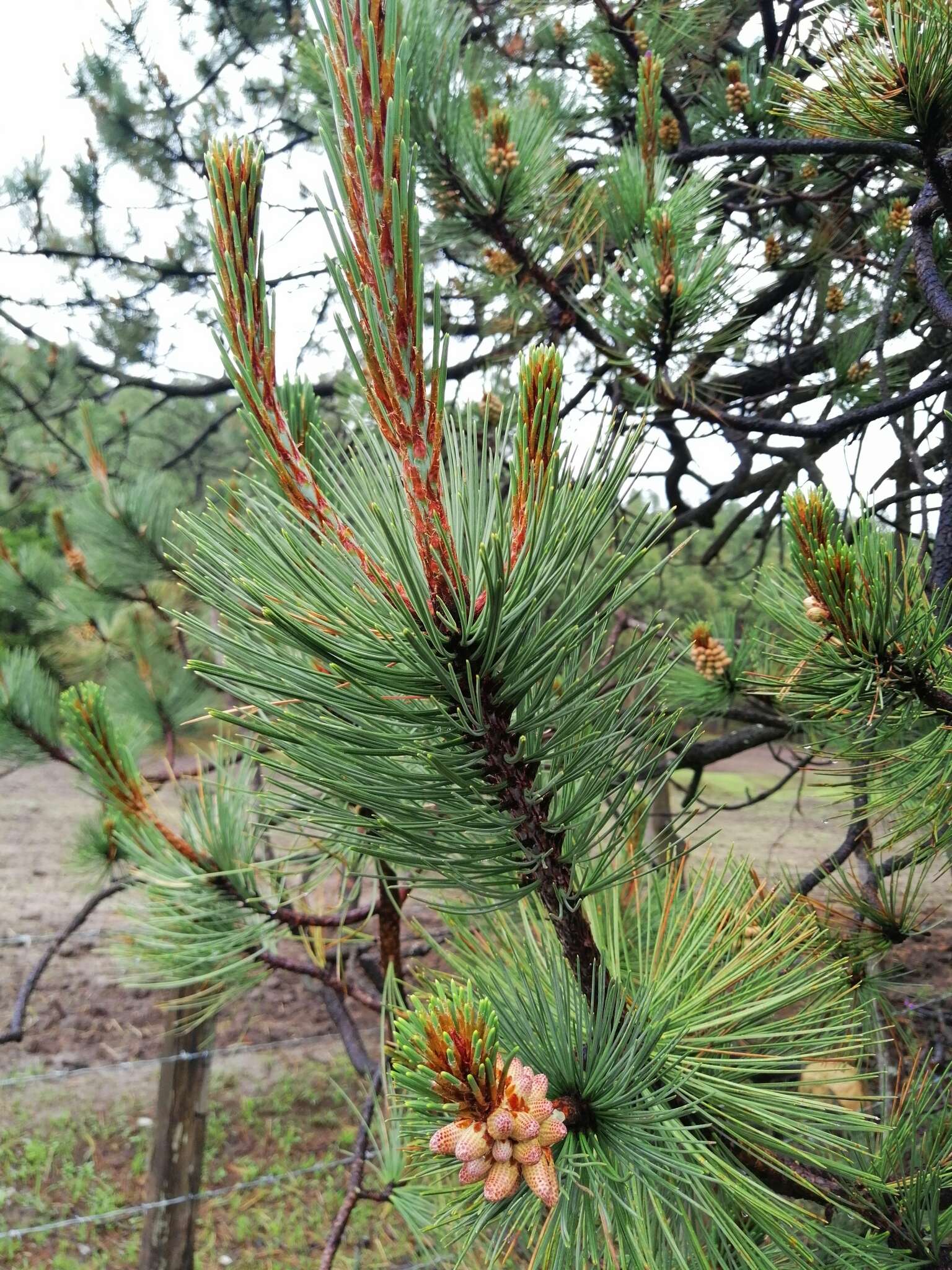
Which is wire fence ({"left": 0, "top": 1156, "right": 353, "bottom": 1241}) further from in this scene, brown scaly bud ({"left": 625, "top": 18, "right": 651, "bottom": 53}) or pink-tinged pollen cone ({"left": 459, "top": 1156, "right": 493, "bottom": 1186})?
brown scaly bud ({"left": 625, "top": 18, "right": 651, "bottom": 53})

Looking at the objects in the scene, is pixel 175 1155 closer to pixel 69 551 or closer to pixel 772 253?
pixel 69 551

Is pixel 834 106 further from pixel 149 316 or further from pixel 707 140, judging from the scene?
pixel 149 316

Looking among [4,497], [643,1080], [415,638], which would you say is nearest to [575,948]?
[643,1080]

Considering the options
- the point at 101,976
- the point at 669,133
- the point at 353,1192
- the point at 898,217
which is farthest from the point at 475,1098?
the point at 101,976

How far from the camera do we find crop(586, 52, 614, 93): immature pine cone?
4.59 ft

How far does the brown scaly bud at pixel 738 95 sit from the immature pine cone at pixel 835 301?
1.15 ft

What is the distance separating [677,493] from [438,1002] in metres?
1.58

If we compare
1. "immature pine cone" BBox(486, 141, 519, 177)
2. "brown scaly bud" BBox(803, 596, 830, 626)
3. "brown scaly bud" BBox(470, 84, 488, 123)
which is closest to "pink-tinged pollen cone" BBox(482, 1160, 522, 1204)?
"brown scaly bud" BBox(803, 596, 830, 626)

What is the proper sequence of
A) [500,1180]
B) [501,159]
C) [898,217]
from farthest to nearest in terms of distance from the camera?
[898,217]
[501,159]
[500,1180]

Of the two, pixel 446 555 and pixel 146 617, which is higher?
pixel 146 617

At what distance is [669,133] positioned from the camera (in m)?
1.24

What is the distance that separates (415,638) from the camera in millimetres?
325

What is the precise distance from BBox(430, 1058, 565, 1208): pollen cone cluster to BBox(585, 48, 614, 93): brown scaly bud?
1.59m

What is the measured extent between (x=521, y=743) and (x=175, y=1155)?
204 centimetres
